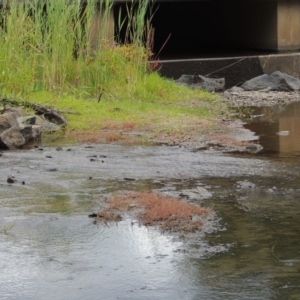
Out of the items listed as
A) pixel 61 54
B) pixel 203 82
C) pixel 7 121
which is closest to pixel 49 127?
pixel 7 121

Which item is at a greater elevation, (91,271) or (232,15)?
(232,15)

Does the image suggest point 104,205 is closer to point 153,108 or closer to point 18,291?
point 18,291

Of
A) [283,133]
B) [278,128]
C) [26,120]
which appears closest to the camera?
[26,120]

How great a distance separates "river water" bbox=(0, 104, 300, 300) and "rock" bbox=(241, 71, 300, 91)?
6102mm

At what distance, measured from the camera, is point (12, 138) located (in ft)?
25.5

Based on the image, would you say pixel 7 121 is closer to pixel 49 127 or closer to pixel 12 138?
pixel 12 138

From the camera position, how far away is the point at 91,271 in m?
4.27

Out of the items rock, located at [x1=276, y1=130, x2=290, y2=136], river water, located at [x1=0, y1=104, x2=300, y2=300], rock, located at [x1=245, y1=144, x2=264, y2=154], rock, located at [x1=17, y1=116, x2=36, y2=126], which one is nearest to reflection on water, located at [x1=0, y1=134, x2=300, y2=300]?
river water, located at [x1=0, y1=104, x2=300, y2=300]

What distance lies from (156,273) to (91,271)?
0.34 metres

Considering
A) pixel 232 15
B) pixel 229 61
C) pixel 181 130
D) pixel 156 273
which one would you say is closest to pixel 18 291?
pixel 156 273

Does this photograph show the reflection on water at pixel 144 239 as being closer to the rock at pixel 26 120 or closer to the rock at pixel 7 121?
the rock at pixel 7 121

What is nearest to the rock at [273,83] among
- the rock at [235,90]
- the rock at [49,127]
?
the rock at [235,90]

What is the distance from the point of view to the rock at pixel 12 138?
765 cm

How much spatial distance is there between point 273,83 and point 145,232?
9.08 metres
